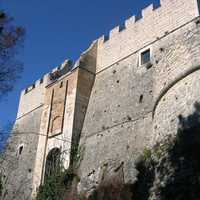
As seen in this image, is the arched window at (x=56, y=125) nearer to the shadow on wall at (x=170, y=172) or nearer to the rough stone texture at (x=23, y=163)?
the rough stone texture at (x=23, y=163)

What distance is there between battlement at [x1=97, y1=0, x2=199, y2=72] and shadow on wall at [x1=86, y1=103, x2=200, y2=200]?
17.2 feet

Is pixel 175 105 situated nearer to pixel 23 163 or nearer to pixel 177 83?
pixel 177 83

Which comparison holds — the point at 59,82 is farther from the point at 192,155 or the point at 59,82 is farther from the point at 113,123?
the point at 192,155

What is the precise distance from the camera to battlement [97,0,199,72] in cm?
1389

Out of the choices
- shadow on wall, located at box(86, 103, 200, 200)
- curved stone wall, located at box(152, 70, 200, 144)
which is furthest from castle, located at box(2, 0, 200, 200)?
shadow on wall, located at box(86, 103, 200, 200)

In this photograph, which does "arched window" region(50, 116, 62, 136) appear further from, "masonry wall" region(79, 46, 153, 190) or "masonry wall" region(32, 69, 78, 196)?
"masonry wall" region(79, 46, 153, 190)

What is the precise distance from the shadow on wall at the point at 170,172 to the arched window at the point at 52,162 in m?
4.35

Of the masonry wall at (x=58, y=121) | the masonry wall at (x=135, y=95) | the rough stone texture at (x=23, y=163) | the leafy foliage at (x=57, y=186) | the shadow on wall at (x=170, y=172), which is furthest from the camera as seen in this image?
the rough stone texture at (x=23, y=163)

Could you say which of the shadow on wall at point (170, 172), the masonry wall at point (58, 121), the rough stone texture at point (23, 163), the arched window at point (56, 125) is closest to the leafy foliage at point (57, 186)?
the masonry wall at point (58, 121)

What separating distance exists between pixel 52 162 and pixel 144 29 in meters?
7.18

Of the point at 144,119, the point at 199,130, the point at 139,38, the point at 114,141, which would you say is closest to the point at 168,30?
the point at 139,38

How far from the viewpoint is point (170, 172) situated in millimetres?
9312

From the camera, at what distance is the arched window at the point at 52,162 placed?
15.3 m

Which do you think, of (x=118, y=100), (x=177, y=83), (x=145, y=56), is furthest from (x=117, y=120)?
(x=177, y=83)
